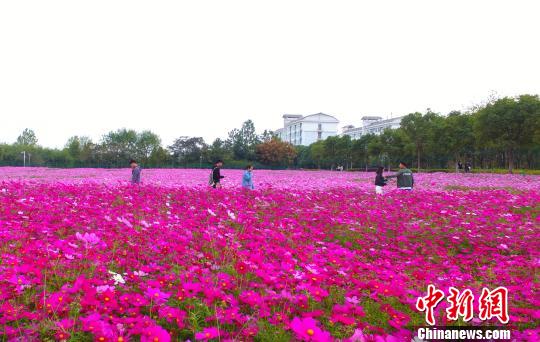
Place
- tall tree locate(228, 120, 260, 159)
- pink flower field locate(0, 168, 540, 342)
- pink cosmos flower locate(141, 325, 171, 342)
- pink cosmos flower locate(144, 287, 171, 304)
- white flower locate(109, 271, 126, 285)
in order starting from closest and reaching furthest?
pink cosmos flower locate(141, 325, 171, 342), pink flower field locate(0, 168, 540, 342), pink cosmos flower locate(144, 287, 171, 304), white flower locate(109, 271, 126, 285), tall tree locate(228, 120, 260, 159)

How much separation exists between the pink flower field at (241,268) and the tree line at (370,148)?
102 feet

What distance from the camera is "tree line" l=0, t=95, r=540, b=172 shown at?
121 ft

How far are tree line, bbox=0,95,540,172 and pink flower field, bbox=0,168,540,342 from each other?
3123 cm

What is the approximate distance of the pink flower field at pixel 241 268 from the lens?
3.17 metres

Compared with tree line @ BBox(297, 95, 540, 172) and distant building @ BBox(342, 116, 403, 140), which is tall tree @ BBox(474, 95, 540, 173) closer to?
tree line @ BBox(297, 95, 540, 172)

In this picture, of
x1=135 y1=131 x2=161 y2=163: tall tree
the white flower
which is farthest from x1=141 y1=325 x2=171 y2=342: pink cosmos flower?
x1=135 y1=131 x2=161 y2=163: tall tree

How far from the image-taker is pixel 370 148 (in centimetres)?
6362

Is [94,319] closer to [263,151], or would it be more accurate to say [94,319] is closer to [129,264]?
[129,264]

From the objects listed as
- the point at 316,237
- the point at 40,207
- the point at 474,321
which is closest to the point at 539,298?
the point at 474,321

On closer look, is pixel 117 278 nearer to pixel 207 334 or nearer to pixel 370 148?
pixel 207 334

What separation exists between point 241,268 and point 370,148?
61470 millimetres

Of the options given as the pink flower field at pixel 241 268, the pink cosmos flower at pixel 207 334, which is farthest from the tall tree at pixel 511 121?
the pink cosmos flower at pixel 207 334

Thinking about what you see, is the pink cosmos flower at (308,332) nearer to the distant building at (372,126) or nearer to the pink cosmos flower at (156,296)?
the pink cosmos flower at (156,296)

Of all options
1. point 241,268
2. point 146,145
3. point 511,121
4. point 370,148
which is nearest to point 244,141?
point 146,145
